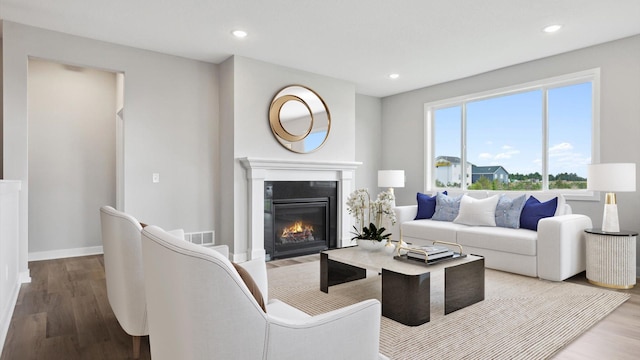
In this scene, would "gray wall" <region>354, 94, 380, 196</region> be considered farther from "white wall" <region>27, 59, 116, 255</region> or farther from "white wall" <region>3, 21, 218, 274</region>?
"white wall" <region>27, 59, 116, 255</region>

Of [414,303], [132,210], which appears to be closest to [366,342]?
[414,303]

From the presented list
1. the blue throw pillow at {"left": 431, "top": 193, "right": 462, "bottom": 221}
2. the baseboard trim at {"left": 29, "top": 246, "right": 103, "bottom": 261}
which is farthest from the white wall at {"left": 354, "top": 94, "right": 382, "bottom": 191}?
the baseboard trim at {"left": 29, "top": 246, "right": 103, "bottom": 261}

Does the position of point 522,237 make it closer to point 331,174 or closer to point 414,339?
point 414,339

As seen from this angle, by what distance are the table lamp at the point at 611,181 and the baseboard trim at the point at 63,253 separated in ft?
19.1

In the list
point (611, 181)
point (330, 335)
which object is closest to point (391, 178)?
point (611, 181)

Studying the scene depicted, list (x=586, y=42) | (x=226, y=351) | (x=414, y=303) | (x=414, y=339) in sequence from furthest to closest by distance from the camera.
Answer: (x=586, y=42) < (x=414, y=303) < (x=414, y=339) < (x=226, y=351)

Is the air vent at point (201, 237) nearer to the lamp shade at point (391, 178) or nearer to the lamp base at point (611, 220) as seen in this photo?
the lamp shade at point (391, 178)

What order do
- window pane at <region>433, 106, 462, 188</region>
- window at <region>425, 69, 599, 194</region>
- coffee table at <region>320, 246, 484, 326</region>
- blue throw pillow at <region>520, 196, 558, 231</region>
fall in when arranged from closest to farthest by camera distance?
coffee table at <region>320, 246, 484, 326</region>, blue throw pillow at <region>520, 196, 558, 231</region>, window at <region>425, 69, 599, 194</region>, window pane at <region>433, 106, 462, 188</region>

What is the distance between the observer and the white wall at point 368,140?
641cm

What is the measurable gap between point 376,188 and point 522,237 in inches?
123

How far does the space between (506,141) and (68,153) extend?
5891 millimetres

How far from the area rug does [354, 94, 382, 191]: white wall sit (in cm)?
292

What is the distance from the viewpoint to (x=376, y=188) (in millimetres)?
6641

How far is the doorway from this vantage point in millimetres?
4586
